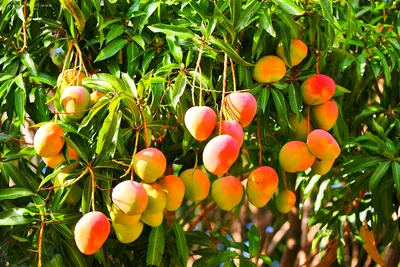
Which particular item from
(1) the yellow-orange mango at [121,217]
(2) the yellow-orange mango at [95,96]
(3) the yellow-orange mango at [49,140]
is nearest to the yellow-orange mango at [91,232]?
(1) the yellow-orange mango at [121,217]

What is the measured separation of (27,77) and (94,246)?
53cm

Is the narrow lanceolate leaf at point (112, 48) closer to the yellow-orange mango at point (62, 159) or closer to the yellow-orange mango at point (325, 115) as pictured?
the yellow-orange mango at point (62, 159)

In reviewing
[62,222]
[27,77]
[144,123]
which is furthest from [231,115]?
[27,77]

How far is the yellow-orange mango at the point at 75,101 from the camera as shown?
4.73 ft

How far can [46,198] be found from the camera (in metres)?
1.56

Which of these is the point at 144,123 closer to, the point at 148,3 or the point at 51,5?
the point at 148,3

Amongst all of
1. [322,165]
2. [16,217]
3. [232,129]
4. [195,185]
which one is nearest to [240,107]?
[232,129]

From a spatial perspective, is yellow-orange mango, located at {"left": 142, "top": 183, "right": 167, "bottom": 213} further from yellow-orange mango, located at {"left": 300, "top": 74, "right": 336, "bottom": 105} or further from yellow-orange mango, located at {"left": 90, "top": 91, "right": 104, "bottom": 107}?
yellow-orange mango, located at {"left": 300, "top": 74, "right": 336, "bottom": 105}

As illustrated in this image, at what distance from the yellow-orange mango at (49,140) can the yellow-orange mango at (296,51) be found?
1.49 ft

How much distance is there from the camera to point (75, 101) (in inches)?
56.8

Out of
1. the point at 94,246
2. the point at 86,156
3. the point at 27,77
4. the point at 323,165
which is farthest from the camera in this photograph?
the point at 27,77

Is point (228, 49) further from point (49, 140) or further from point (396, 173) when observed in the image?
point (396, 173)

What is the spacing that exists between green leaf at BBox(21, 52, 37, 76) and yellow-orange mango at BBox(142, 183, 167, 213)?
0.42m

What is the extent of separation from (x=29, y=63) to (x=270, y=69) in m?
0.50
